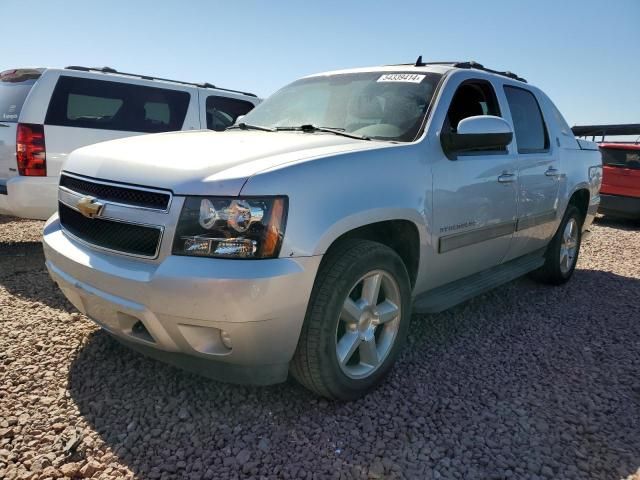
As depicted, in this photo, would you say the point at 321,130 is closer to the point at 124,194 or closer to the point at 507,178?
the point at 124,194

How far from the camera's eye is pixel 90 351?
9.71ft

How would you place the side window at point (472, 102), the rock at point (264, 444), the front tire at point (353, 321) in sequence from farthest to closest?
the side window at point (472, 102) < the front tire at point (353, 321) < the rock at point (264, 444)

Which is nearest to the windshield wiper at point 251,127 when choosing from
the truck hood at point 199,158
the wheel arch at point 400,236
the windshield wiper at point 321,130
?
the windshield wiper at point 321,130

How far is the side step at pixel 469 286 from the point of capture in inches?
119

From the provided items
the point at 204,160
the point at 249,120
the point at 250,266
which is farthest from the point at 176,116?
the point at 250,266

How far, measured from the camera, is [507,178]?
138 inches

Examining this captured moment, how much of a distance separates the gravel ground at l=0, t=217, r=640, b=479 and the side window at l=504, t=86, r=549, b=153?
1544 mm

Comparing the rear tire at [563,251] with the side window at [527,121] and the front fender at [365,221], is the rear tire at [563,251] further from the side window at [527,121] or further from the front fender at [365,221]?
the front fender at [365,221]

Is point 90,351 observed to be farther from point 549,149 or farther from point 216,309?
point 549,149

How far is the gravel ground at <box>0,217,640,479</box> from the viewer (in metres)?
2.12

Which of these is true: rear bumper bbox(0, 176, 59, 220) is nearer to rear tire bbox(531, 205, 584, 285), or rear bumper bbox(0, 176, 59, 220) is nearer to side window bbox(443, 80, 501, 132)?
side window bbox(443, 80, 501, 132)

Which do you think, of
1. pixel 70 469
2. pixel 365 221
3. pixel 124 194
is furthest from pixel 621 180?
pixel 70 469

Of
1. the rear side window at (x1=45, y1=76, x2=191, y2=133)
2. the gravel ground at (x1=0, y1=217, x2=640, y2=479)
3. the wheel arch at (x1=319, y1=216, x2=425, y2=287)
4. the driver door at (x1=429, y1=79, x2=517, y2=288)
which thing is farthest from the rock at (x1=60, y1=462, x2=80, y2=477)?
the rear side window at (x1=45, y1=76, x2=191, y2=133)

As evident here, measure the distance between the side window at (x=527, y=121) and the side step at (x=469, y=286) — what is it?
93 cm
